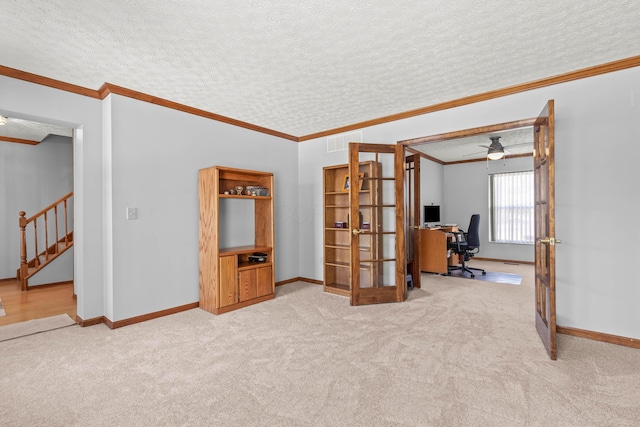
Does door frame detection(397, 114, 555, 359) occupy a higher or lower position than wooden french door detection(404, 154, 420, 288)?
higher

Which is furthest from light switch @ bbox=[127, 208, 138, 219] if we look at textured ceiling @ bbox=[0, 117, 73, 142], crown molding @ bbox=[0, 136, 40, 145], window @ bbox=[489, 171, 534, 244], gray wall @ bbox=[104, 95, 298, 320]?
window @ bbox=[489, 171, 534, 244]

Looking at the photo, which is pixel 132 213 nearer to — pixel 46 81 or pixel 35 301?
pixel 46 81

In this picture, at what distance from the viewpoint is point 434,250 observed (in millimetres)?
5977

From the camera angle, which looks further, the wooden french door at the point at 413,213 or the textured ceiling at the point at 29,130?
the wooden french door at the point at 413,213

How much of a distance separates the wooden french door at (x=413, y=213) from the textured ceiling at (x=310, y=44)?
5.51 ft

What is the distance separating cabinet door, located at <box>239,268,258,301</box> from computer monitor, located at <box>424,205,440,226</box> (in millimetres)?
4421

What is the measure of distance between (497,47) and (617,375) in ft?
8.59

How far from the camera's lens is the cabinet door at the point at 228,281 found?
12.1ft

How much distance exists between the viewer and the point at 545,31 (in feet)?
7.64

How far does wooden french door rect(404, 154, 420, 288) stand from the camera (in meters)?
4.99

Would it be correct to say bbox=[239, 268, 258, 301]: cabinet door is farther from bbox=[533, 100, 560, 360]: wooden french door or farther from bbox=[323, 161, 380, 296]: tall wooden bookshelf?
bbox=[533, 100, 560, 360]: wooden french door

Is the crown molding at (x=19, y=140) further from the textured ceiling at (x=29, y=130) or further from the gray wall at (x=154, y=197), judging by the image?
the gray wall at (x=154, y=197)

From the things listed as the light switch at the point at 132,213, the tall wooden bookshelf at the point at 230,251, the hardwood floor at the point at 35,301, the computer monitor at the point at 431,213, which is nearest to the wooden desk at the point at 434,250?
the computer monitor at the point at 431,213

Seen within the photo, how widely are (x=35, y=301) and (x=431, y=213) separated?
7.06 meters
